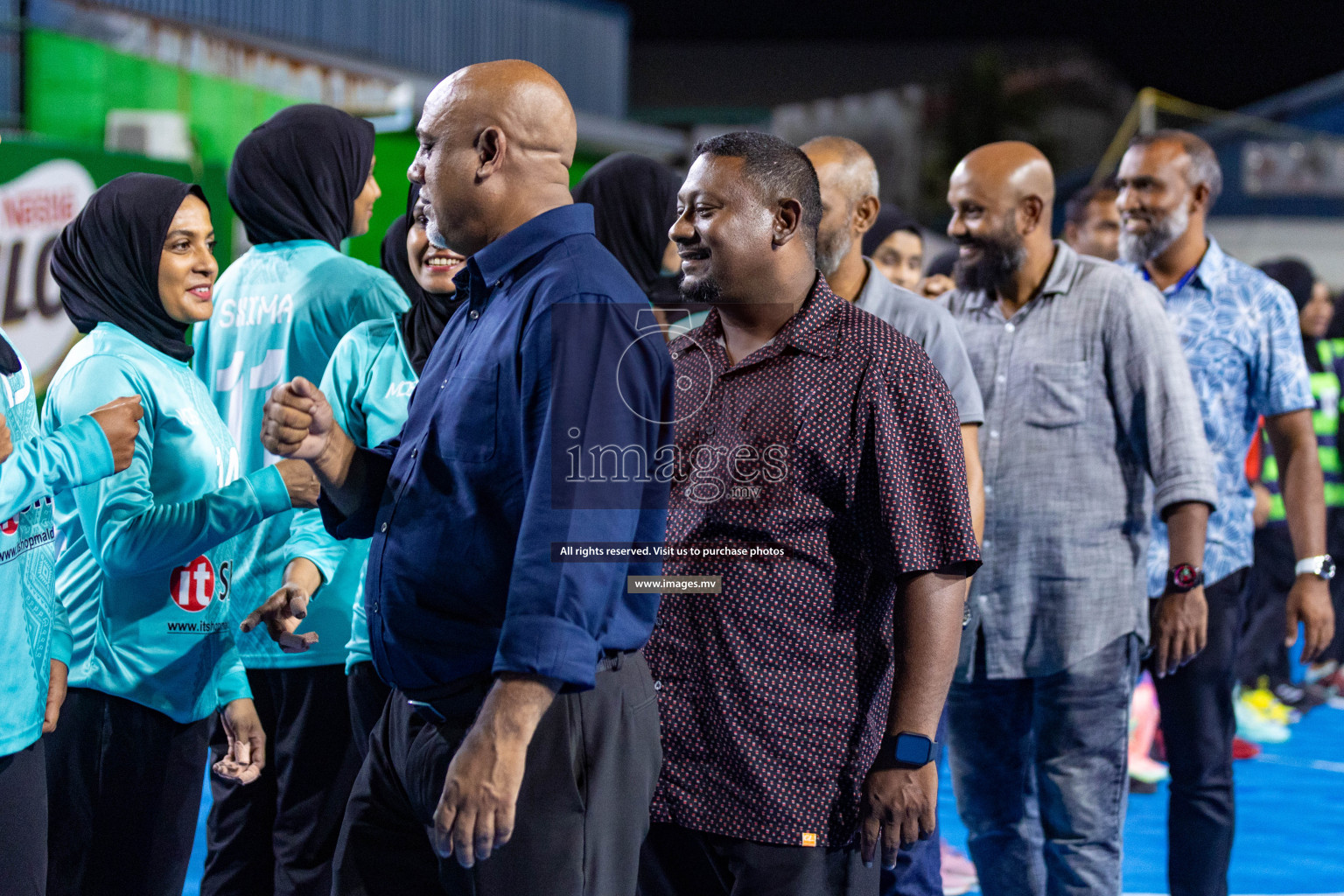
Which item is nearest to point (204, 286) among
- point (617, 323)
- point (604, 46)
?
point (617, 323)

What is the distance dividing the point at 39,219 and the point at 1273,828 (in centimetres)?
583

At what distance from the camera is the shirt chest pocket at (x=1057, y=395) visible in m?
3.02

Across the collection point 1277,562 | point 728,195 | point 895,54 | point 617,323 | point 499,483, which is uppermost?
point 895,54

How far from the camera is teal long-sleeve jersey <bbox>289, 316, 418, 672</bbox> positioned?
2.59 m

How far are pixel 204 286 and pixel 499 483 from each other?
49.5 inches

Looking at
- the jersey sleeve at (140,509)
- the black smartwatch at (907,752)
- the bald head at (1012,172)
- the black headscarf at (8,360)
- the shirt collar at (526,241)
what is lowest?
the black smartwatch at (907,752)

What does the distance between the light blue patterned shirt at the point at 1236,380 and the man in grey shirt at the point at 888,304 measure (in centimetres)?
76

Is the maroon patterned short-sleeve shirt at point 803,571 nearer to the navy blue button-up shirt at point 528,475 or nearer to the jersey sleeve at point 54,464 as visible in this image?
the navy blue button-up shirt at point 528,475

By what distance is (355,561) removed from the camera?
274 centimetres

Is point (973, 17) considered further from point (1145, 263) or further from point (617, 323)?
point (617, 323)

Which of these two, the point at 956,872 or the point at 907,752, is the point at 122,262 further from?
the point at 956,872

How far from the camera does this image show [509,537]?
1.71m

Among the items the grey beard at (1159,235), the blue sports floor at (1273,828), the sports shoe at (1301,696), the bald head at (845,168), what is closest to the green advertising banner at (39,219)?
the blue sports floor at (1273,828)

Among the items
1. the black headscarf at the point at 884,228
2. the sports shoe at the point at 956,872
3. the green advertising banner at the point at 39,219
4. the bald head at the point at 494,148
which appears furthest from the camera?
the green advertising banner at the point at 39,219
